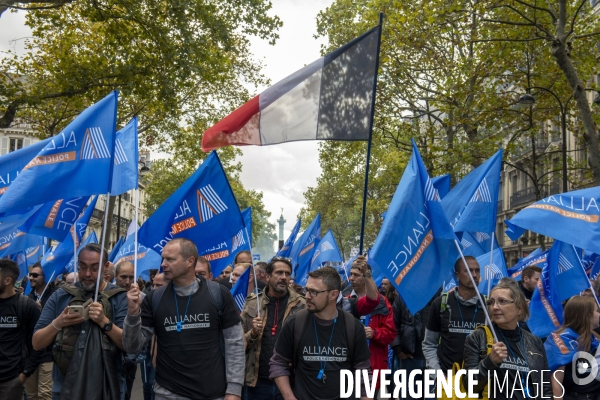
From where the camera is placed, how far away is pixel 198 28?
16.7 meters

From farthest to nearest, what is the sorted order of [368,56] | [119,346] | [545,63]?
[545,63], [368,56], [119,346]

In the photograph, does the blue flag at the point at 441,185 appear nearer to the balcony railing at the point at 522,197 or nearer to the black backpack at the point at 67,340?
the black backpack at the point at 67,340

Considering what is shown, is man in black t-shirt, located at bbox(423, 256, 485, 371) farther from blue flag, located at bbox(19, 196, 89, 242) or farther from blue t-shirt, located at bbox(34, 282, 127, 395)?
blue flag, located at bbox(19, 196, 89, 242)

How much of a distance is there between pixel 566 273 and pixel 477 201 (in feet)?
4.36

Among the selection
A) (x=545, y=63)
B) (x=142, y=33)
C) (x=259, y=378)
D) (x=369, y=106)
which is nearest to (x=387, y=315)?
(x=259, y=378)

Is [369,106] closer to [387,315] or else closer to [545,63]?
[387,315]

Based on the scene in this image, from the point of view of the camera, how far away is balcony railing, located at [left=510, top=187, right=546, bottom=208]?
45.3 metres

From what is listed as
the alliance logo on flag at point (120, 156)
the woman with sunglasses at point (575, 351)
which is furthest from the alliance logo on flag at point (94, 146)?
the woman with sunglasses at point (575, 351)

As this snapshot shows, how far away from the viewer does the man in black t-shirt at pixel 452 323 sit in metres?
6.16

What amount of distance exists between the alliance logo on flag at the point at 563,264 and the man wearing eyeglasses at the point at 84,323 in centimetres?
488

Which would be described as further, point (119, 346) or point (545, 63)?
point (545, 63)

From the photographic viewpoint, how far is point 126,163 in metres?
6.71

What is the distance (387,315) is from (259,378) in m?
1.51

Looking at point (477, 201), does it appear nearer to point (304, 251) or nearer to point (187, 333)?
point (187, 333)
